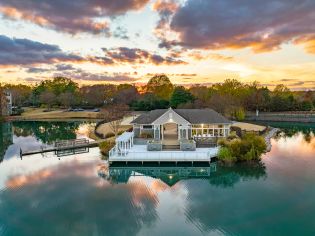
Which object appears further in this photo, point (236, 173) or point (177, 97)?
point (177, 97)

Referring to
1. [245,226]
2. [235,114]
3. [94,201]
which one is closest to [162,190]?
[94,201]

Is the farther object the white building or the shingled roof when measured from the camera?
the shingled roof

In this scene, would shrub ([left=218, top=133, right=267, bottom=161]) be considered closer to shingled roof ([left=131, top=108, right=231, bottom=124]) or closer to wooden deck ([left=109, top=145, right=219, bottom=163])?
wooden deck ([left=109, top=145, right=219, bottom=163])

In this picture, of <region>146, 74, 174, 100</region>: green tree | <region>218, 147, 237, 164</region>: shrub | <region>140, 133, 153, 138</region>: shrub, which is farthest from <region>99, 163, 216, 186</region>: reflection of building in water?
<region>146, 74, 174, 100</region>: green tree

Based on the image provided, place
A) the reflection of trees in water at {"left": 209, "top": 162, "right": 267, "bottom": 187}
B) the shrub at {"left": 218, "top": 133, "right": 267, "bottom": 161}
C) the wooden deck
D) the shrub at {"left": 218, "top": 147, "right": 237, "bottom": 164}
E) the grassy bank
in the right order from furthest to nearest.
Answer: the grassy bank → the shrub at {"left": 218, "top": 133, "right": 267, "bottom": 161} → the shrub at {"left": 218, "top": 147, "right": 237, "bottom": 164} → the wooden deck → the reflection of trees in water at {"left": 209, "top": 162, "right": 267, "bottom": 187}

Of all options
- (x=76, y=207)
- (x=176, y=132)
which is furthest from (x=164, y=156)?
(x=76, y=207)

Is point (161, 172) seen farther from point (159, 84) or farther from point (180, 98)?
point (159, 84)

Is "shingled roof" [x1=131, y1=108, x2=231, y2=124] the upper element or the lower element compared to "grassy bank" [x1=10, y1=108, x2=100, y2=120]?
upper
